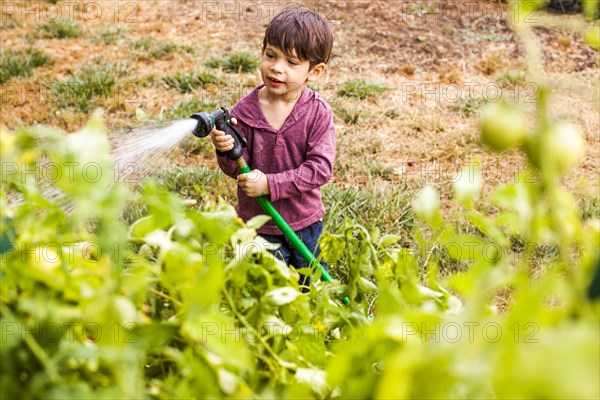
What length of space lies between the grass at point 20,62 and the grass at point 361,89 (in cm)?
198

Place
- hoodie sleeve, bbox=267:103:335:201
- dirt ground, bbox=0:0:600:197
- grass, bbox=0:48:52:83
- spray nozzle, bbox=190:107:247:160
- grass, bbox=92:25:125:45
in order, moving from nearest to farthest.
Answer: spray nozzle, bbox=190:107:247:160 < hoodie sleeve, bbox=267:103:335:201 < dirt ground, bbox=0:0:600:197 < grass, bbox=0:48:52:83 < grass, bbox=92:25:125:45

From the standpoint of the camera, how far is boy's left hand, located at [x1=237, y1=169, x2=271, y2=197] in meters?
1.98

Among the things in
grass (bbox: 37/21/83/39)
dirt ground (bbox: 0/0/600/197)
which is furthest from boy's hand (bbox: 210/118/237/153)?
grass (bbox: 37/21/83/39)

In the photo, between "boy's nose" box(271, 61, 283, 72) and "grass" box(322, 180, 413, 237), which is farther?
"grass" box(322, 180, 413, 237)

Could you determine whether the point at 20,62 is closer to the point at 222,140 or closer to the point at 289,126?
the point at 289,126

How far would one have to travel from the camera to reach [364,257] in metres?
1.00

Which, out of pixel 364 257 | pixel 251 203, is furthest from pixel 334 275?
pixel 364 257

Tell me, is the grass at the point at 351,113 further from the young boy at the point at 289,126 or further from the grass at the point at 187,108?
the young boy at the point at 289,126

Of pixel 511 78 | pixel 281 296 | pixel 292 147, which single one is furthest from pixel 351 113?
pixel 281 296

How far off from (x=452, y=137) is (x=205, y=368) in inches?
122

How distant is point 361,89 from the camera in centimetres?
414

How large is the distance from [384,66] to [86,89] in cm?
197

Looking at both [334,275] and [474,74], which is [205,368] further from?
[474,74]

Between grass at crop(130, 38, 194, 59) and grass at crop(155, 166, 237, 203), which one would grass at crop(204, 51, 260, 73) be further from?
grass at crop(155, 166, 237, 203)
